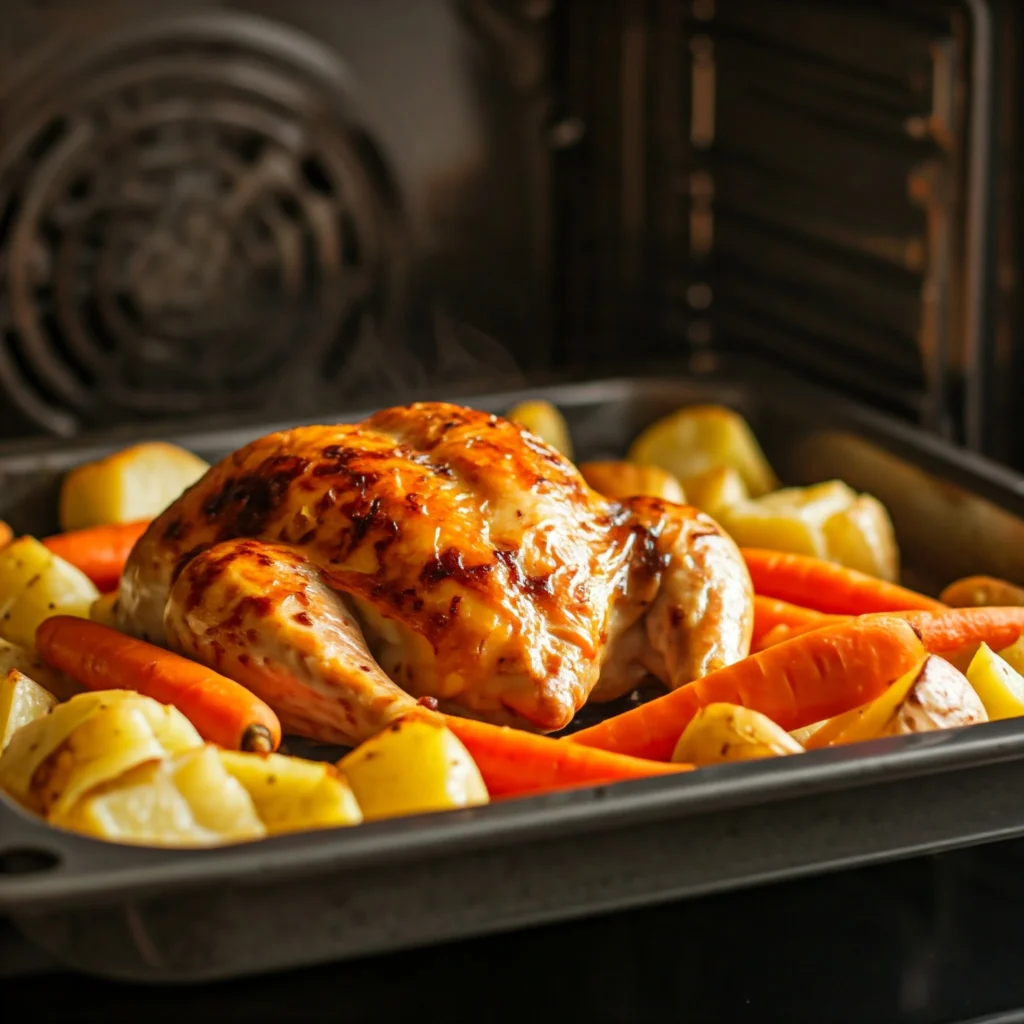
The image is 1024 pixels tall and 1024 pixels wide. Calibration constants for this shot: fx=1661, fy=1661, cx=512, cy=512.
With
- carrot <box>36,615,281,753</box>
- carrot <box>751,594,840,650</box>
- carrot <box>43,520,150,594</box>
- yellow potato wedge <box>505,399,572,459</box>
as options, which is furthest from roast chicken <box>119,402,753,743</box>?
yellow potato wedge <box>505,399,572,459</box>

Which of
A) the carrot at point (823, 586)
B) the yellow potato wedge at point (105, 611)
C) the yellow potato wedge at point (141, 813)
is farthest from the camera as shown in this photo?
the carrot at point (823, 586)

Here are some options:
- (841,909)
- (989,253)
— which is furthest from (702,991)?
(989,253)

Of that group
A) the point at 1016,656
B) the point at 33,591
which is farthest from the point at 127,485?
the point at 1016,656

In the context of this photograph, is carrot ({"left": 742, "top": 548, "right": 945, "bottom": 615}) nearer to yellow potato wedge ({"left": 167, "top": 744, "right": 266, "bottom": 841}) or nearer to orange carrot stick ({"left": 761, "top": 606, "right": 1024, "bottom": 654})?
orange carrot stick ({"left": 761, "top": 606, "right": 1024, "bottom": 654})

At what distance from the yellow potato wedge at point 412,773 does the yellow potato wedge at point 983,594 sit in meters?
1.03

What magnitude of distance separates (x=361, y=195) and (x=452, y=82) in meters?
0.31

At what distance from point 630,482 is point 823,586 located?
0.43 metres

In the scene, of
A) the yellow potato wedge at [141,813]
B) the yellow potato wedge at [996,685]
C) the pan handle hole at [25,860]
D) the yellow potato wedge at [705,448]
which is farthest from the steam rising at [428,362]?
the pan handle hole at [25,860]

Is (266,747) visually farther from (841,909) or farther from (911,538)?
(911,538)

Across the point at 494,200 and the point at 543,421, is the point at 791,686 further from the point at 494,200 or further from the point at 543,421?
the point at 494,200

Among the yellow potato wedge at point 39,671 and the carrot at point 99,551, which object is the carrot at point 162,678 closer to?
the yellow potato wedge at point 39,671

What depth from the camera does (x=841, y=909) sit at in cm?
177

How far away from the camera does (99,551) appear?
2678 millimetres

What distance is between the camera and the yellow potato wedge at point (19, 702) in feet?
6.56
